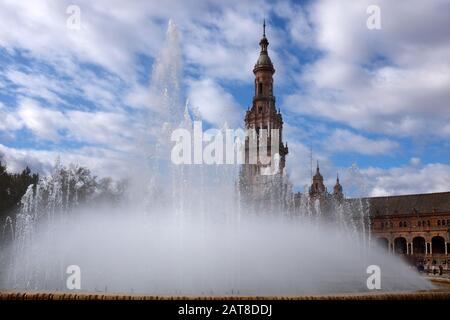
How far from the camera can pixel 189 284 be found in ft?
62.1

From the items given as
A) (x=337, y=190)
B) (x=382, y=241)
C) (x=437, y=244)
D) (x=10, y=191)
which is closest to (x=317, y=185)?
(x=337, y=190)

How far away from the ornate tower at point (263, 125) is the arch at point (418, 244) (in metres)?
25.8

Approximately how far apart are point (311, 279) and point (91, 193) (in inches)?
2025

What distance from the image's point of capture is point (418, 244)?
255 feet

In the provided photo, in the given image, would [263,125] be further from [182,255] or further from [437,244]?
[182,255]

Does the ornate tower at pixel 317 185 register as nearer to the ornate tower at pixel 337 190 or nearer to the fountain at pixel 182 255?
the ornate tower at pixel 337 190

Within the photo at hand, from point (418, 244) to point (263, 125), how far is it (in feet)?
111

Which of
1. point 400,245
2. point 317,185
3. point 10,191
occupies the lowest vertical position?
point 400,245

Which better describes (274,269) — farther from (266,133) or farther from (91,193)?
(266,133)

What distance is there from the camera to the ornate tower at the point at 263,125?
78.6 metres

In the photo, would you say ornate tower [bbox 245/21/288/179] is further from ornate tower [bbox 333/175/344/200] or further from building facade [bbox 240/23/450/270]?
ornate tower [bbox 333/175/344/200]

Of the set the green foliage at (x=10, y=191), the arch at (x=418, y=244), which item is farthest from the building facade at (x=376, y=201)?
the green foliage at (x=10, y=191)

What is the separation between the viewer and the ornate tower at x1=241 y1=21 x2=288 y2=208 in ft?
258
